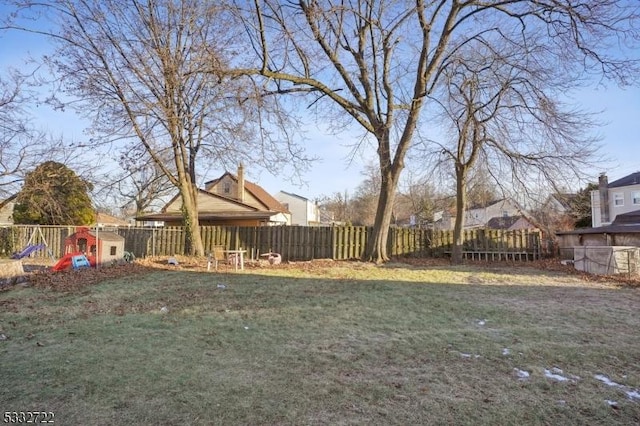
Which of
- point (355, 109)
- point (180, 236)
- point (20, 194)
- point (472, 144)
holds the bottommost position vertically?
point (180, 236)

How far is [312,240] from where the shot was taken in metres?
19.1

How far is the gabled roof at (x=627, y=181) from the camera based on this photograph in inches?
1375

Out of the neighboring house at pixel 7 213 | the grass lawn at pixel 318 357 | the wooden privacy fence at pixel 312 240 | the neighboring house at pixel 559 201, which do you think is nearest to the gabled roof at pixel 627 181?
the wooden privacy fence at pixel 312 240

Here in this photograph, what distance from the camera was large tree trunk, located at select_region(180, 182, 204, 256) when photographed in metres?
17.1

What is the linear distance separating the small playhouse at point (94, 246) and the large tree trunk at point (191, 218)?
12.9ft

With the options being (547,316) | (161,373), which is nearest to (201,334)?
(161,373)

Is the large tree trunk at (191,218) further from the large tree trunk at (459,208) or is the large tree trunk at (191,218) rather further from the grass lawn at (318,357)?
the large tree trunk at (459,208)

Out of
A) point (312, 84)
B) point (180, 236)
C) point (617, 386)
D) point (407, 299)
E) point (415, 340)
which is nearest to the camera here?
point (617, 386)

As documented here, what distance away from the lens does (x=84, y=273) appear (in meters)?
10.8

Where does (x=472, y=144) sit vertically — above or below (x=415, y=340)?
above

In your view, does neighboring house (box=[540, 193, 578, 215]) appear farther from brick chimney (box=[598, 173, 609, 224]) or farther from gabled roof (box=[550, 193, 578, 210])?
brick chimney (box=[598, 173, 609, 224])

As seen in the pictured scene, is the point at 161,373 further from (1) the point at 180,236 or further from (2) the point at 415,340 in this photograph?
(1) the point at 180,236

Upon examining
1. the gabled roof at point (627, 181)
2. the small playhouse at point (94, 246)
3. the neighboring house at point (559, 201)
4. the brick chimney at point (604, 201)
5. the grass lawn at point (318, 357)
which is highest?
the gabled roof at point (627, 181)

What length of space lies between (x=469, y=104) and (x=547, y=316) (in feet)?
36.6
